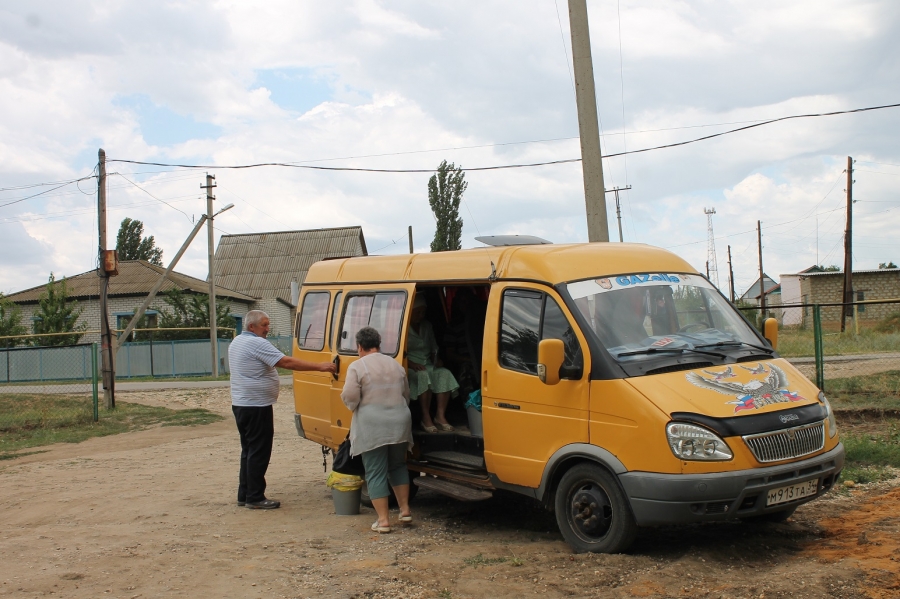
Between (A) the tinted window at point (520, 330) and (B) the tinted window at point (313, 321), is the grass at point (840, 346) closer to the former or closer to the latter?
(B) the tinted window at point (313, 321)

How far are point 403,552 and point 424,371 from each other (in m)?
2.22

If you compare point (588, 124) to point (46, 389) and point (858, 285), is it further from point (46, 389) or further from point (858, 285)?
point (858, 285)

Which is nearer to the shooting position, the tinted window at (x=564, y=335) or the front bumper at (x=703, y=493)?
the front bumper at (x=703, y=493)

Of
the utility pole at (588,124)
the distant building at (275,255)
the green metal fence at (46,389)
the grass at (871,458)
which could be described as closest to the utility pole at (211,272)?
the green metal fence at (46,389)

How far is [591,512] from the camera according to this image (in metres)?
6.02

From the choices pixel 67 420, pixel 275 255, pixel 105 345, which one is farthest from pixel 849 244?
pixel 67 420

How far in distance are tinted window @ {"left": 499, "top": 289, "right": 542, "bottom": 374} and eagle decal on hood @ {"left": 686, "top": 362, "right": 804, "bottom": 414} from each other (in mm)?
1287

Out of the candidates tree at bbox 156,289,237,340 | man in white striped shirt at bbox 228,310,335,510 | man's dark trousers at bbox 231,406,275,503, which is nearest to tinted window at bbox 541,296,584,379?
man in white striped shirt at bbox 228,310,335,510

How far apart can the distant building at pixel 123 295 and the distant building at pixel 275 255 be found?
7.56 m

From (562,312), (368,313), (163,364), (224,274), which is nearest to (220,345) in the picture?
(163,364)

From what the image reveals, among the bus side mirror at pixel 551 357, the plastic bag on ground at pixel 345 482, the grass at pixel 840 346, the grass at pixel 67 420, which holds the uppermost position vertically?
A: the bus side mirror at pixel 551 357

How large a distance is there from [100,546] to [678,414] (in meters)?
4.61

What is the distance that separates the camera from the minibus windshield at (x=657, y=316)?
6172 millimetres

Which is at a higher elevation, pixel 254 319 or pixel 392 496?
pixel 254 319
